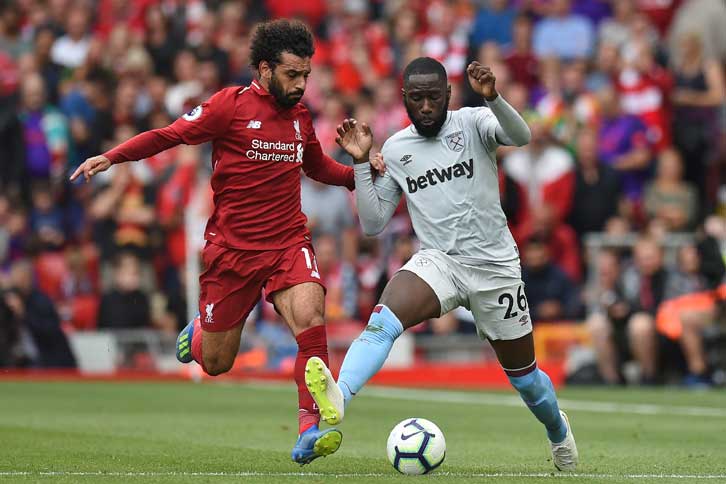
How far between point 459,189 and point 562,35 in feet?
42.1

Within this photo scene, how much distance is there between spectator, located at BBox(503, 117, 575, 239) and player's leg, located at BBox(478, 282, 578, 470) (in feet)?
33.1

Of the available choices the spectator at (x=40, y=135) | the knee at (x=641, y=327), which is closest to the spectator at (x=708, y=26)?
the knee at (x=641, y=327)

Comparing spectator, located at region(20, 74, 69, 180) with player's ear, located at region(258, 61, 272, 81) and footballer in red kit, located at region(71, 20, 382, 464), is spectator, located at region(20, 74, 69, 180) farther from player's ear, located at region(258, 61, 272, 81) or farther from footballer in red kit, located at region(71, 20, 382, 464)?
player's ear, located at region(258, 61, 272, 81)

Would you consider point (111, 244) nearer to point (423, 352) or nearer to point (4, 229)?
point (4, 229)

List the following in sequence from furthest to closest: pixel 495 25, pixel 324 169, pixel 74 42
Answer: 1. pixel 74 42
2. pixel 495 25
3. pixel 324 169

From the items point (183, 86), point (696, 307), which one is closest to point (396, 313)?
point (696, 307)

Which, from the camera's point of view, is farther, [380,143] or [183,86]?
[183,86]

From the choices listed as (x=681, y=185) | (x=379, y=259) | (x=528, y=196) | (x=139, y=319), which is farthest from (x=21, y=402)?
(x=681, y=185)

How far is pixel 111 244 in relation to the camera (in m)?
19.7

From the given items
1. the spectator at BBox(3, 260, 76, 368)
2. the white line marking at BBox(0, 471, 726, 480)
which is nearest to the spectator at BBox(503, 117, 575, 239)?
the spectator at BBox(3, 260, 76, 368)

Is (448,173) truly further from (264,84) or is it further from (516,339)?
(264,84)

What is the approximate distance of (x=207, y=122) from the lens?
9.07 m

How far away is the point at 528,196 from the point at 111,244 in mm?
5503

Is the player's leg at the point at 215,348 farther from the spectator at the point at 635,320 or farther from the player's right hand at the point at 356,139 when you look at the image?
the spectator at the point at 635,320
